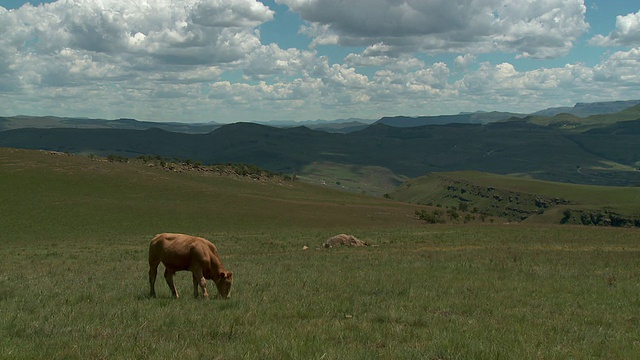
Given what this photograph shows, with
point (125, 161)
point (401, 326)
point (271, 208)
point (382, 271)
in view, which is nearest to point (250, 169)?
point (125, 161)

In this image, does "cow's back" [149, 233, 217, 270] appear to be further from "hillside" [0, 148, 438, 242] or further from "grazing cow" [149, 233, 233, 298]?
"hillside" [0, 148, 438, 242]

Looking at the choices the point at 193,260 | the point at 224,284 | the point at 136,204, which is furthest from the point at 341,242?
the point at 136,204

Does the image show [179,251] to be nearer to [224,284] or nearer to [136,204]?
[224,284]

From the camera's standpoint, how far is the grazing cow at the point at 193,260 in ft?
45.9

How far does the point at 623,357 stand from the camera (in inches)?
334

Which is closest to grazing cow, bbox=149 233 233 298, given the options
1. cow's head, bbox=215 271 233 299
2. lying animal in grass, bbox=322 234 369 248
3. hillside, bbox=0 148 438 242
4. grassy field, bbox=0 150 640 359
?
cow's head, bbox=215 271 233 299

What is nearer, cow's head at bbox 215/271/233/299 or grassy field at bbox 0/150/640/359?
A: grassy field at bbox 0/150/640/359

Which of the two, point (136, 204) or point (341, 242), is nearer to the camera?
point (341, 242)

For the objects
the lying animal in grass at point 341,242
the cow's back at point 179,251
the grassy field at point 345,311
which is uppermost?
the cow's back at point 179,251

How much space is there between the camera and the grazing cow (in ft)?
45.9

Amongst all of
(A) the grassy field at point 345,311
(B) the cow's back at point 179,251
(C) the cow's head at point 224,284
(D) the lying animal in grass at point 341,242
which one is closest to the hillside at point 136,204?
(D) the lying animal in grass at point 341,242

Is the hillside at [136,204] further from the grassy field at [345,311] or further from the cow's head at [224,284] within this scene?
the cow's head at [224,284]

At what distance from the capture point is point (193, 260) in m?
14.0

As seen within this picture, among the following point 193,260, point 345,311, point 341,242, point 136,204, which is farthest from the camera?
point 136,204
